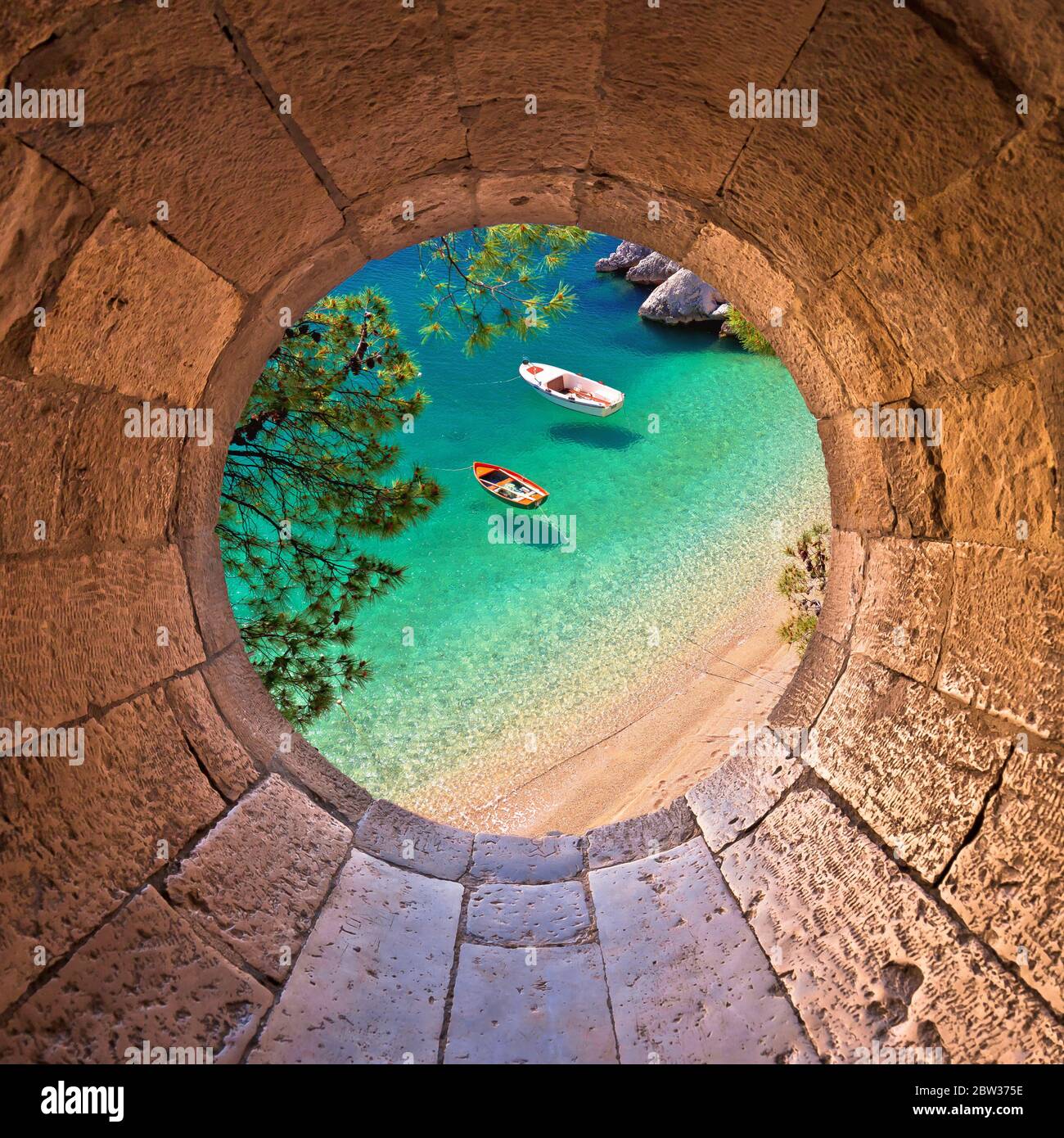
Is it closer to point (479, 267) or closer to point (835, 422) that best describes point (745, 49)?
point (835, 422)

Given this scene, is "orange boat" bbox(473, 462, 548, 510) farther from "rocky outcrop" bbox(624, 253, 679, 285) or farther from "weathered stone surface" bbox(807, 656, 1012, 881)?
"weathered stone surface" bbox(807, 656, 1012, 881)

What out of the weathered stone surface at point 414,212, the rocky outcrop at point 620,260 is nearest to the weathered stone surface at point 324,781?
the weathered stone surface at point 414,212

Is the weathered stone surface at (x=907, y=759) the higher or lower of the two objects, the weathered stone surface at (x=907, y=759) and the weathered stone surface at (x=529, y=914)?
the higher

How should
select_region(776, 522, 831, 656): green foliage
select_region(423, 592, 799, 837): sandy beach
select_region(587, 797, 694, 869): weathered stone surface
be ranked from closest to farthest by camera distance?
select_region(587, 797, 694, 869): weathered stone surface, select_region(776, 522, 831, 656): green foliage, select_region(423, 592, 799, 837): sandy beach

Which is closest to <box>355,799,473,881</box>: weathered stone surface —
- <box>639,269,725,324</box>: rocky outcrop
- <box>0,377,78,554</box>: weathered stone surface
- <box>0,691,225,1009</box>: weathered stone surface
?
<box>0,691,225,1009</box>: weathered stone surface

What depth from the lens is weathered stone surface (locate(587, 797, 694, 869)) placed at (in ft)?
7.17

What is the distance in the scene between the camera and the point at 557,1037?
168 centimetres

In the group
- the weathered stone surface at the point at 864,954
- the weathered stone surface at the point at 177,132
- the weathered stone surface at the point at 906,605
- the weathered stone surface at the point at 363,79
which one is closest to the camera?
the weathered stone surface at the point at 177,132

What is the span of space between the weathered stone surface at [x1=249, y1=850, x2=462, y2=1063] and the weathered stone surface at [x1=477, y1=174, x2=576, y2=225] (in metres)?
1.88

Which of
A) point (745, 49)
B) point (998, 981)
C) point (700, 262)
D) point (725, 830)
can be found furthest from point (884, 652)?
point (745, 49)

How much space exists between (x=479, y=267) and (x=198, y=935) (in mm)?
3187

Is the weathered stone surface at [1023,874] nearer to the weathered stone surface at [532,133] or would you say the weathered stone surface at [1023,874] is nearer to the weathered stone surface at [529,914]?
the weathered stone surface at [529,914]

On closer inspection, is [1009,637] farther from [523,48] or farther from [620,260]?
[620,260]

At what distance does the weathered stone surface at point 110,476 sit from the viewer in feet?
4.76
